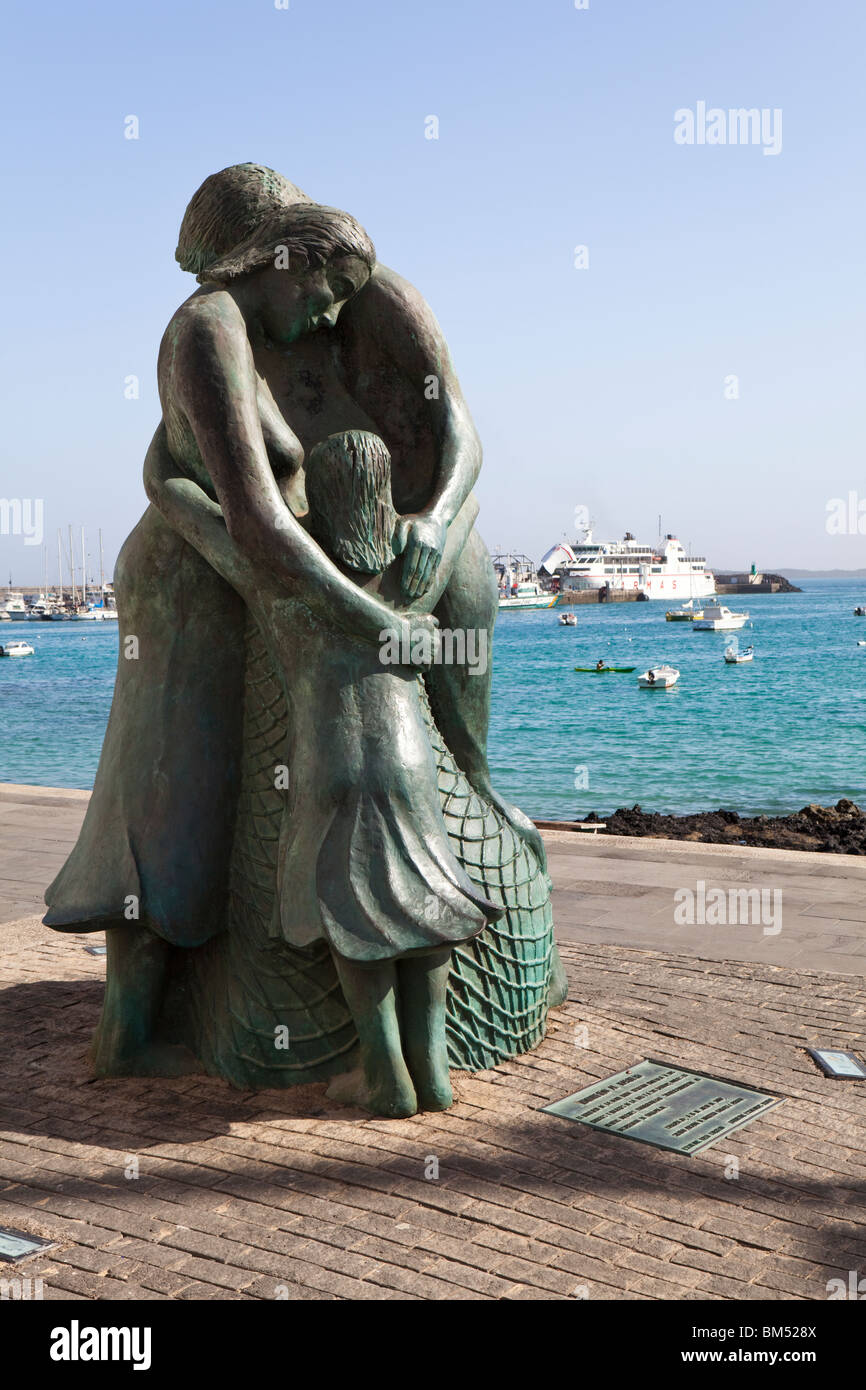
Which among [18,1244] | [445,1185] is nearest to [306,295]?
[445,1185]

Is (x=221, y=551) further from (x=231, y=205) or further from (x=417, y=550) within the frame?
(x=231, y=205)

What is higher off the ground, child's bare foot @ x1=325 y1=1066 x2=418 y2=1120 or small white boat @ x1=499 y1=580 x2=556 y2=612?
small white boat @ x1=499 y1=580 x2=556 y2=612

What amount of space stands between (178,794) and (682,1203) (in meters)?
2.08

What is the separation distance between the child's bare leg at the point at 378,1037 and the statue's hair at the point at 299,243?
2.35m

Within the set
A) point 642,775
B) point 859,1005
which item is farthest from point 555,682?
point 859,1005

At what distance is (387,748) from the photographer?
14.1ft

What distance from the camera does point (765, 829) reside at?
1452cm

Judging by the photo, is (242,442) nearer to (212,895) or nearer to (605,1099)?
(212,895)

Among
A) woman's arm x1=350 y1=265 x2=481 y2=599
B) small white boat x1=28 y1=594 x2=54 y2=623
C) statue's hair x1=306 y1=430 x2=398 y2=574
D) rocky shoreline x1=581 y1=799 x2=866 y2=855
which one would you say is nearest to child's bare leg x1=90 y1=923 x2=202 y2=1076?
statue's hair x1=306 y1=430 x2=398 y2=574

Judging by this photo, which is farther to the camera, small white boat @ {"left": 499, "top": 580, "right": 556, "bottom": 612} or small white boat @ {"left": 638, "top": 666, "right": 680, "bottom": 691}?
small white boat @ {"left": 499, "top": 580, "right": 556, "bottom": 612}

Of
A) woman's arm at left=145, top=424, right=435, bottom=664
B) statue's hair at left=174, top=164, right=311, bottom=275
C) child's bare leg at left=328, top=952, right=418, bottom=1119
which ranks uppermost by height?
statue's hair at left=174, top=164, right=311, bottom=275

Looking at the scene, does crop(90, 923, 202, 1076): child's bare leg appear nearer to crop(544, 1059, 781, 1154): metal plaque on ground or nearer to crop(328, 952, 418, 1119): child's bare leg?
crop(328, 952, 418, 1119): child's bare leg

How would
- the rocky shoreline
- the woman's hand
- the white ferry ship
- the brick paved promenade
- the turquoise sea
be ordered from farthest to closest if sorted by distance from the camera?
1. the white ferry ship
2. the turquoise sea
3. the rocky shoreline
4. the woman's hand
5. the brick paved promenade

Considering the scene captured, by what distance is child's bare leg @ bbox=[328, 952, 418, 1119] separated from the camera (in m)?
4.22
